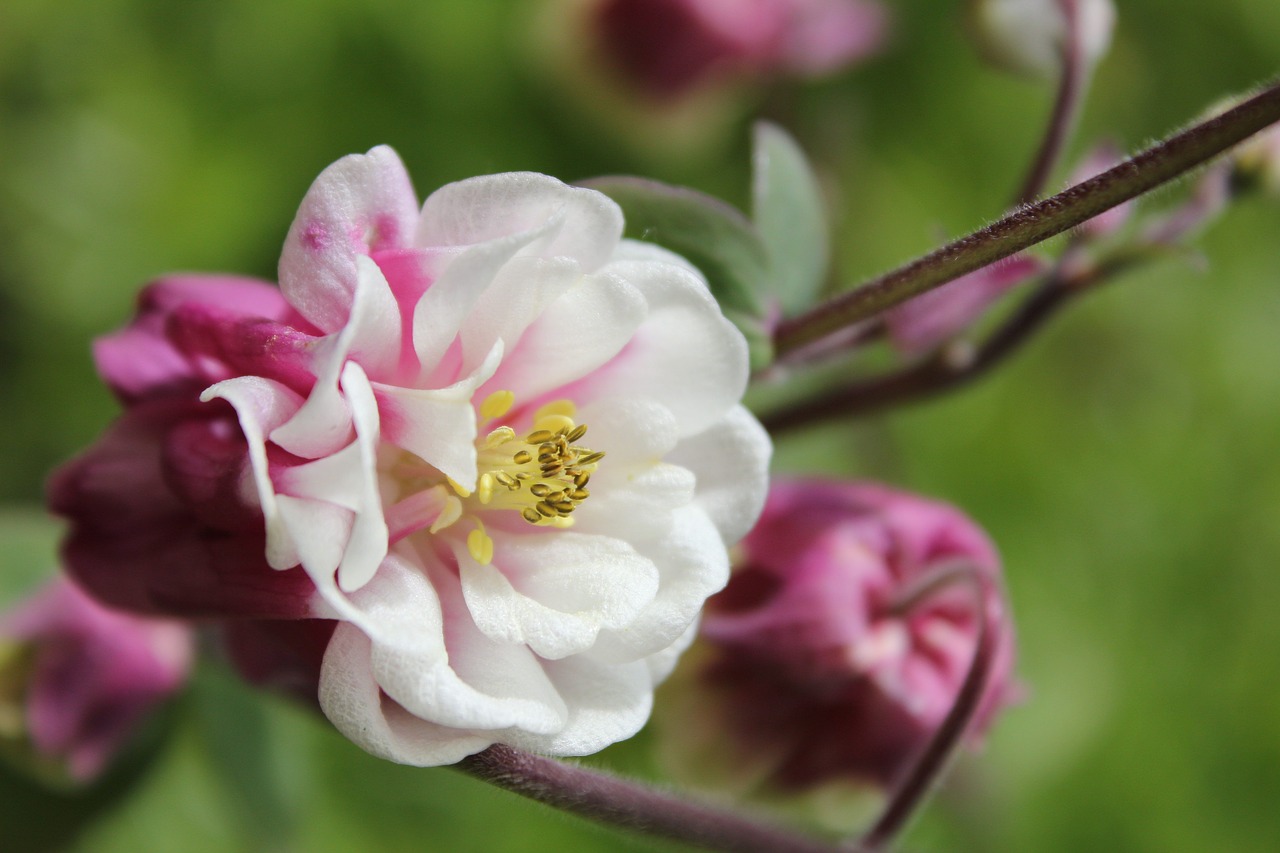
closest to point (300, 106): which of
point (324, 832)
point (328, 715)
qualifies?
point (324, 832)

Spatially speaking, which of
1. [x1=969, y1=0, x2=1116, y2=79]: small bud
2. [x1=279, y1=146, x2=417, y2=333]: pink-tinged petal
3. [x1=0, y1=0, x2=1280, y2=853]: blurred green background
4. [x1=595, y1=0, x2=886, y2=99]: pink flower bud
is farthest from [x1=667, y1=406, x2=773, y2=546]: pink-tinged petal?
[x1=595, y1=0, x2=886, y2=99]: pink flower bud

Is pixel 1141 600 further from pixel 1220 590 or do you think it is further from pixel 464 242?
pixel 464 242

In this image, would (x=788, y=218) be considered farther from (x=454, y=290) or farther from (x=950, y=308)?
(x=454, y=290)

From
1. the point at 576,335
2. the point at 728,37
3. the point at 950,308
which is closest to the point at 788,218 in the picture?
the point at 950,308

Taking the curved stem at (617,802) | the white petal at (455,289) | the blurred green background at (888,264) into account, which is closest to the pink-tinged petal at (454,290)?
the white petal at (455,289)

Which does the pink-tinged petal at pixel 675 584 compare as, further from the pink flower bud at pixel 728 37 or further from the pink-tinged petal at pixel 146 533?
the pink flower bud at pixel 728 37

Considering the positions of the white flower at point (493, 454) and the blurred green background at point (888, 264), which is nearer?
the white flower at point (493, 454)
